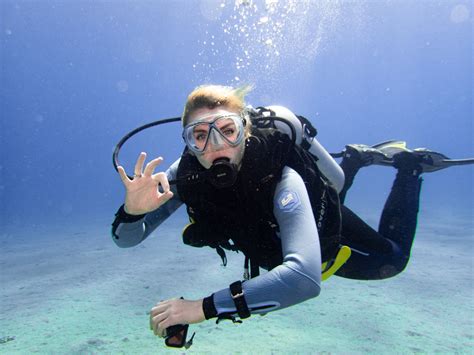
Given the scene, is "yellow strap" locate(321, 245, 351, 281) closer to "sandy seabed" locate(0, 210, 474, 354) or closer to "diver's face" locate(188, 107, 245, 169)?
"diver's face" locate(188, 107, 245, 169)

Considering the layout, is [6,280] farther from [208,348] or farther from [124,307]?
[208,348]

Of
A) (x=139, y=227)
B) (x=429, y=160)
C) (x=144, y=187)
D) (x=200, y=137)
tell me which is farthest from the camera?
(x=429, y=160)

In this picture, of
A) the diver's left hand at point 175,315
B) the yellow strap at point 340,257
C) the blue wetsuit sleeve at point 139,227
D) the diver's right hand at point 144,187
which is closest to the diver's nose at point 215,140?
the diver's right hand at point 144,187

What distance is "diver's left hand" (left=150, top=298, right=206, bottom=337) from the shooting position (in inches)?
84.0

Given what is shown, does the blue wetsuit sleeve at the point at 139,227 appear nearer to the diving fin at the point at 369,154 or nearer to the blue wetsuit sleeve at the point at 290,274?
the blue wetsuit sleeve at the point at 290,274

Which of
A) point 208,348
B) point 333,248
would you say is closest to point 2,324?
point 208,348

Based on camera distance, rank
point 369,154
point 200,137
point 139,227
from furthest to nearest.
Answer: point 369,154 → point 139,227 → point 200,137

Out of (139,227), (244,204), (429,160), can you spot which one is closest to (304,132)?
(244,204)

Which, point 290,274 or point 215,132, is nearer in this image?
point 290,274

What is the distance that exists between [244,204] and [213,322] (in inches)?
153

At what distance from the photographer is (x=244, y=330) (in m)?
5.63

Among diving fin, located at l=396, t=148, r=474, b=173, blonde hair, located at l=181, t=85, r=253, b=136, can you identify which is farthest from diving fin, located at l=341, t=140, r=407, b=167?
blonde hair, located at l=181, t=85, r=253, b=136

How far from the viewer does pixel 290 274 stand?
215cm

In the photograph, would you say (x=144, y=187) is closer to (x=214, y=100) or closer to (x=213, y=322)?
(x=214, y=100)
